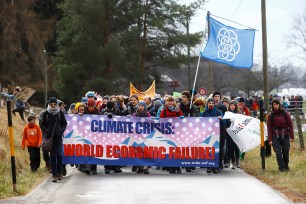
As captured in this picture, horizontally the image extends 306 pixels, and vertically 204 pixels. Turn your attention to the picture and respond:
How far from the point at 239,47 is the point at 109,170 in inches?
189

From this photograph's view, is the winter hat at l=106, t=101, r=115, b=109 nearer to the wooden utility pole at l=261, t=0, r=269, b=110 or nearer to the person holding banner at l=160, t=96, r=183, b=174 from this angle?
the person holding banner at l=160, t=96, r=183, b=174

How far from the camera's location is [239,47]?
1772cm

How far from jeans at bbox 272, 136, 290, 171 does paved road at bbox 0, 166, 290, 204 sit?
2.72ft

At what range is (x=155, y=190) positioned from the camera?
40.9 feet

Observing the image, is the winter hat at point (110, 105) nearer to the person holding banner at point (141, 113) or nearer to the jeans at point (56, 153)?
the person holding banner at point (141, 113)

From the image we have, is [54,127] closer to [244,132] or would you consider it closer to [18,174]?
[18,174]

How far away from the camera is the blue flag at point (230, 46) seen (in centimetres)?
1764

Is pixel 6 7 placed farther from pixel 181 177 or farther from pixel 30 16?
pixel 181 177

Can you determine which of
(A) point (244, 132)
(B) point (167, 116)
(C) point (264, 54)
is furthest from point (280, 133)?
(C) point (264, 54)

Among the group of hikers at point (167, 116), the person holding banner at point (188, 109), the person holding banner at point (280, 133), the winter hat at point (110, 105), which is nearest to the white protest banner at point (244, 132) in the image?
the group of hikers at point (167, 116)

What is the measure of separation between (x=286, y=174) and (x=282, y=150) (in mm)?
959

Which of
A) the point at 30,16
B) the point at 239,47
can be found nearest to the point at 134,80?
the point at 30,16

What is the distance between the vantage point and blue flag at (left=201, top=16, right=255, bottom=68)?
17.6 m

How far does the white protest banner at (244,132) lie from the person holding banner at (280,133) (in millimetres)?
1232
